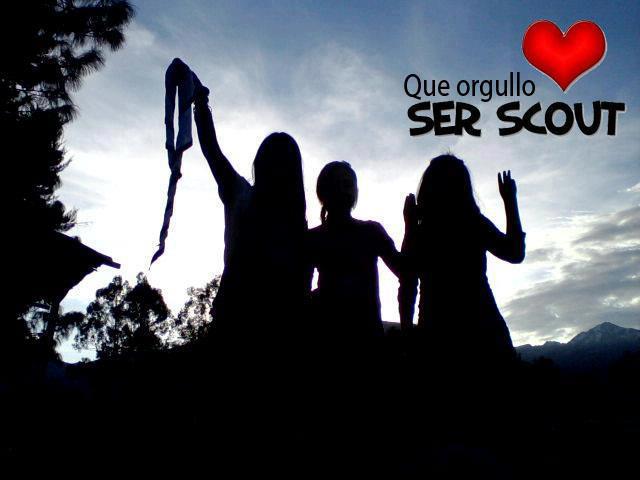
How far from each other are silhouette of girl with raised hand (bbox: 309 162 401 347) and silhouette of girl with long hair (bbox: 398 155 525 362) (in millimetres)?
202

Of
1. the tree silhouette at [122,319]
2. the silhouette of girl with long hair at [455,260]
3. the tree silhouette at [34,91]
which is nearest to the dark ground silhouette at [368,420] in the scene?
the silhouette of girl with long hair at [455,260]

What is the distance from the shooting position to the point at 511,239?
2.47m

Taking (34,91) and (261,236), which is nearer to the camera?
(261,236)

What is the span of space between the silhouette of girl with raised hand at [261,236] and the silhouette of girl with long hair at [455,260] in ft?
2.30

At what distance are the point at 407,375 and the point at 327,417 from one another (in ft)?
1.69

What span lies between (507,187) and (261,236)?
141 centimetres

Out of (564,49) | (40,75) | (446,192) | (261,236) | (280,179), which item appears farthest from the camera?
(40,75)

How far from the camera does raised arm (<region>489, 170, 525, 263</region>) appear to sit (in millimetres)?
2451

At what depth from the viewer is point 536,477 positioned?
200cm

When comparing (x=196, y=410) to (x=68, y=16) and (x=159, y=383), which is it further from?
(x=68, y=16)

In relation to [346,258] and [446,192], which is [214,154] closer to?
[346,258]

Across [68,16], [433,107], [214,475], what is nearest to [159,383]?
[433,107]

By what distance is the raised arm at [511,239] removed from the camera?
8.04ft

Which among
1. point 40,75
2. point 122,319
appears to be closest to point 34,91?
point 40,75
